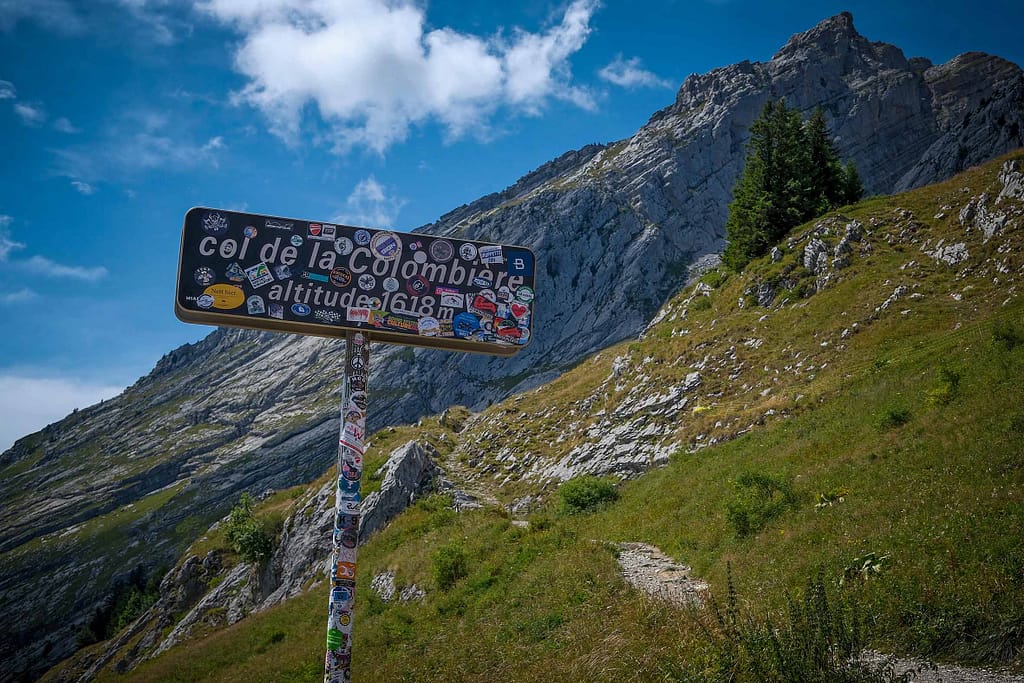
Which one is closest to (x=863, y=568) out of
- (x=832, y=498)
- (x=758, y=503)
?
(x=832, y=498)

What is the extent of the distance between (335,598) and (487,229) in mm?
195839

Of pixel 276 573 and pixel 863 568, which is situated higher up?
pixel 863 568

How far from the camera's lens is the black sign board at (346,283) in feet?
30.8

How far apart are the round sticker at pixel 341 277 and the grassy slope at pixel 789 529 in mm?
7031

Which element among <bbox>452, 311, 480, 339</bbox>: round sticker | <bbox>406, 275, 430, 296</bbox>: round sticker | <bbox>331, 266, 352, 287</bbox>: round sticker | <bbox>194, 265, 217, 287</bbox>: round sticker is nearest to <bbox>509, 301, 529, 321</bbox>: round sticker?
<bbox>452, 311, 480, 339</bbox>: round sticker

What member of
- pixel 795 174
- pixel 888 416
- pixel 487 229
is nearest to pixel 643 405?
pixel 888 416

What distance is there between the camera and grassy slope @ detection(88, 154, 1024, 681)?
9016 millimetres

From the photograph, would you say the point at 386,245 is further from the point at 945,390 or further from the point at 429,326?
the point at 945,390

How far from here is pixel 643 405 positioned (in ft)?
102

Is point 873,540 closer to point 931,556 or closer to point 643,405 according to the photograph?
point 931,556

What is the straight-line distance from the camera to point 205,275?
369 inches

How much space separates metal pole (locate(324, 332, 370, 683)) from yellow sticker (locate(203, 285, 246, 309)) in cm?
186

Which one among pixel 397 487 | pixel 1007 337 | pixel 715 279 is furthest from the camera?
pixel 715 279

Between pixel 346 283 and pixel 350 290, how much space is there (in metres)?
0.14
